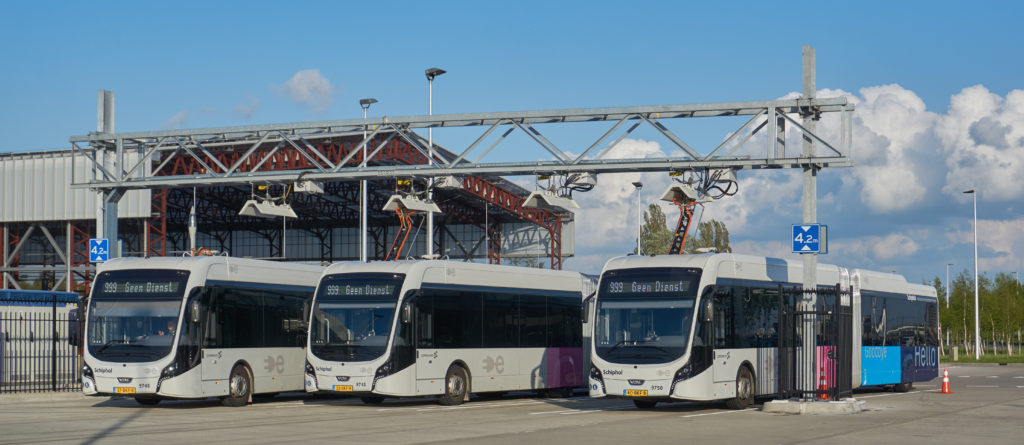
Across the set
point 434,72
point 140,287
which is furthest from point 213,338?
point 434,72

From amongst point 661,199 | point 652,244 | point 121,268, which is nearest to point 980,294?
point 652,244

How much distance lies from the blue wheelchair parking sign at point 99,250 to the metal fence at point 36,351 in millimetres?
1371

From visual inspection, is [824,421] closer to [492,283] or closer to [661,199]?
[661,199]

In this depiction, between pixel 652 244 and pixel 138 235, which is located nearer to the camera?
pixel 138 235

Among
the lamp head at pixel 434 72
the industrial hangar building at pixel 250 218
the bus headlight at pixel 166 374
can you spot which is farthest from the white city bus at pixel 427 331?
the industrial hangar building at pixel 250 218

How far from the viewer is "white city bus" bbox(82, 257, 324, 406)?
19.6 meters

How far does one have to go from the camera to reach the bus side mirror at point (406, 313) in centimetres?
2019

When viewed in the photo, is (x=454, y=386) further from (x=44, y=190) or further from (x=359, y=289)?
(x=44, y=190)

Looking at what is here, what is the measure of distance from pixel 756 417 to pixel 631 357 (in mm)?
2391

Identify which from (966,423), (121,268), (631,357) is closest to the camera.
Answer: (966,423)

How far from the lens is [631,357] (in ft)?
62.7

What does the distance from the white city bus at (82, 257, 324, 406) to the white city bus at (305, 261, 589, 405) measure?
1582mm

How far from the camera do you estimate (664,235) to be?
234 ft

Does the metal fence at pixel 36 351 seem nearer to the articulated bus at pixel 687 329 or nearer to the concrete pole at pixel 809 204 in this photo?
the articulated bus at pixel 687 329
